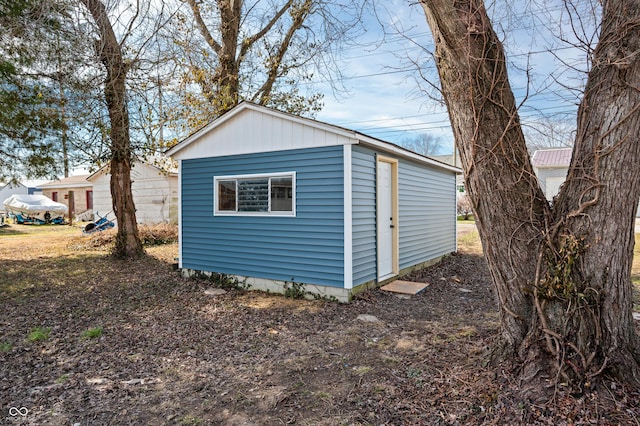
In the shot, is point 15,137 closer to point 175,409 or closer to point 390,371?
point 175,409

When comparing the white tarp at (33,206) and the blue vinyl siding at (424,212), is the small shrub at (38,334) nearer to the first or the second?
the blue vinyl siding at (424,212)

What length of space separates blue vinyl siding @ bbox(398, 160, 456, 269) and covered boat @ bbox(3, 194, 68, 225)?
63.3 ft

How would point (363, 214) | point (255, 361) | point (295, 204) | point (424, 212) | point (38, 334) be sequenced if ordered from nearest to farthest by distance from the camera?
point (255, 361) < point (38, 334) < point (363, 214) < point (295, 204) < point (424, 212)

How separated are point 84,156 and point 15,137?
131 centimetres

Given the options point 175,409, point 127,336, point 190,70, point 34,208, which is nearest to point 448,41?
point 175,409

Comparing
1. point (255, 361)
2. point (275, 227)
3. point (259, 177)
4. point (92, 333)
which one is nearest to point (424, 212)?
point (275, 227)

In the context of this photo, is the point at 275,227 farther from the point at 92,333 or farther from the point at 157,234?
the point at 157,234

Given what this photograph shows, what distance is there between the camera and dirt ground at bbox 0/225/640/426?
2.75 metres

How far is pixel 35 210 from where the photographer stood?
65.5ft

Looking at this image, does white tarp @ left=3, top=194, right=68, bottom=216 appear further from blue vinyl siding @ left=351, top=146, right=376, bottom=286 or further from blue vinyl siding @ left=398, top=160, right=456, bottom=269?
blue vinyl siding @ left=351, top=146, right=376, bottom=286

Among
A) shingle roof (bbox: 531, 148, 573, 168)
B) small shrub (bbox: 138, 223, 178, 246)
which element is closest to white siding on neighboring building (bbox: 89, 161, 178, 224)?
small shrub (bbox: 138, 223, 178, 246)

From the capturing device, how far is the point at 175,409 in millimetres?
2951

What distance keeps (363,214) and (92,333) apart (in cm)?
395

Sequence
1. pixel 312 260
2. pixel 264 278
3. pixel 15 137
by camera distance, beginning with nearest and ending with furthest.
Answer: pixel 312 260 < pixel 264 278 < pixel 15 137
